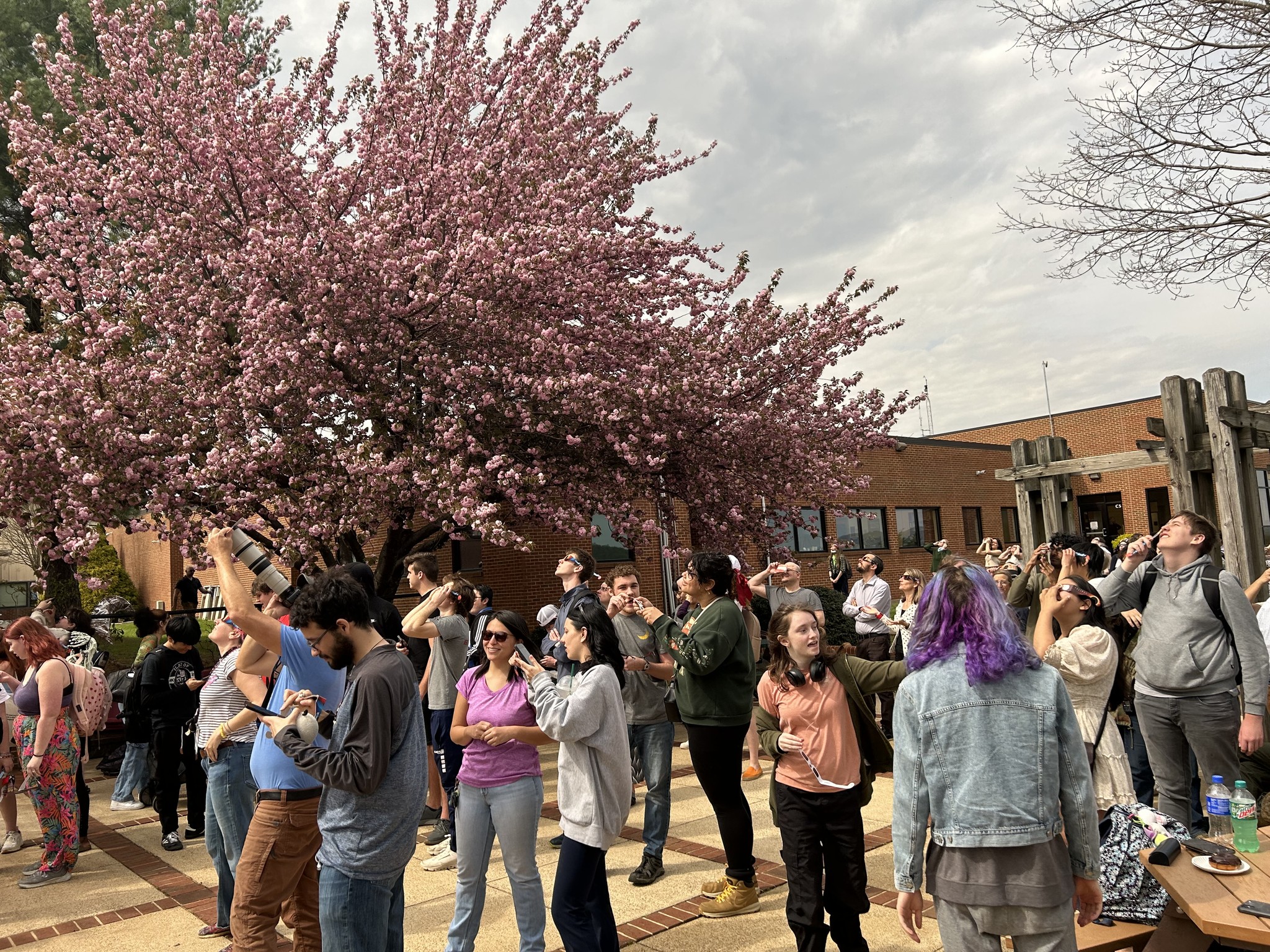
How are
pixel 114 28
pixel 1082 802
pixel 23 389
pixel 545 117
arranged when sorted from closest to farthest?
pixel 1082 802 → pixel 23 389 → pixel 114 28 → pixel 545 117

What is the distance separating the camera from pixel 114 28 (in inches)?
503

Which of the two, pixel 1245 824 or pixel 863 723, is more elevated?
pixel 863 723

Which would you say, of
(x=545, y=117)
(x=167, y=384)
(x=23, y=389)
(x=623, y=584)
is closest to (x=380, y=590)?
(x=167, y=384)

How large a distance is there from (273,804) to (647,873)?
2713 mm

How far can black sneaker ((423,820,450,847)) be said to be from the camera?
6.86 m

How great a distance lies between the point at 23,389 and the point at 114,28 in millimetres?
5476

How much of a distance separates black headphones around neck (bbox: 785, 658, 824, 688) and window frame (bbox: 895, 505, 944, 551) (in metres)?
27.9

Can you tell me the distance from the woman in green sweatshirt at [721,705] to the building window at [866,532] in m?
25.1

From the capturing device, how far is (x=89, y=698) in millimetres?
7367

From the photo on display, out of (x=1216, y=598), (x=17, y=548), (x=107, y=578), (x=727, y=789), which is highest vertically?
(x=17, y=548)

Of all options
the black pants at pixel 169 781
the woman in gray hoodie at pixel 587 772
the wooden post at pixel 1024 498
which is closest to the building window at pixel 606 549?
the wooden post at pixel 1024 498

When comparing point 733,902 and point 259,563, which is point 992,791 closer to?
point 733,902

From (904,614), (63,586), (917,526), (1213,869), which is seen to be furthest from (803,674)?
(917,526)

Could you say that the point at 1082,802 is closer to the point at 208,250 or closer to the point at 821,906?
the point at 821,906
